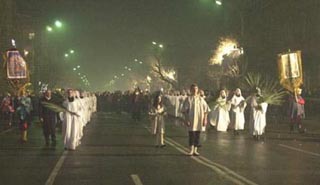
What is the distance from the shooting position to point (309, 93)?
4834 centimetres

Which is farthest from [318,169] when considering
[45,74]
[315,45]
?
[45,74]

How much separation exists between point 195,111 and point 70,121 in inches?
180

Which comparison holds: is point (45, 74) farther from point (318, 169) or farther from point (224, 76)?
point (318, 169)

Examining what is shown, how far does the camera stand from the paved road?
13930 millimetres

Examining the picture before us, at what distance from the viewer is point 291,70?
1395 inches

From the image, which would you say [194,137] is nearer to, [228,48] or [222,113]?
[222,113]

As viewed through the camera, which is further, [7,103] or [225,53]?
[225,53]

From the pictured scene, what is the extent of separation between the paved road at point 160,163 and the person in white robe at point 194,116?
20.1 inches

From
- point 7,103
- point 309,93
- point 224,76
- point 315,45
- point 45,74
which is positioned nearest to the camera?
point 7,103

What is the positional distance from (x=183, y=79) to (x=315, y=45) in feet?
111

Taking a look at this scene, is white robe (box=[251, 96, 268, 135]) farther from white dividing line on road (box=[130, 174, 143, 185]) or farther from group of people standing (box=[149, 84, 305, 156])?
white dividing line on road (box=[130, 174, 143, 185])

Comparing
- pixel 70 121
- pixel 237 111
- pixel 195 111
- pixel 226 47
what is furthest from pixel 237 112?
pixel 226 47

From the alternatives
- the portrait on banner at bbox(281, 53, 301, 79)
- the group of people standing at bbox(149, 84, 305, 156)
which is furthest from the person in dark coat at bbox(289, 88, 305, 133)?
the portrait on banner at bbox(281, 53, 301, 79)

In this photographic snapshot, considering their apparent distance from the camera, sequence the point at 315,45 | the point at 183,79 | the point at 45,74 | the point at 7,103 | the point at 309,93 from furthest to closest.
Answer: the point at 183,79, the point at 45,74, the point at 315,45, the point at 309,93, the point at 7,103
